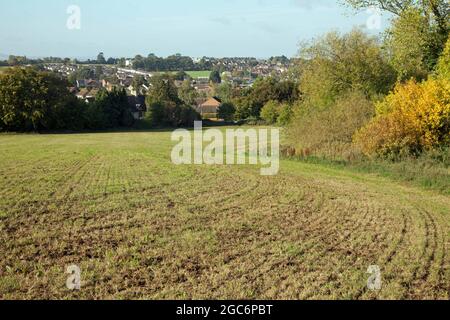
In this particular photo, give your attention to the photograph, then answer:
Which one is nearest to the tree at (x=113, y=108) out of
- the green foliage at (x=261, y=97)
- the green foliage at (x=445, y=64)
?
the green foliage at (x=261, y=97)

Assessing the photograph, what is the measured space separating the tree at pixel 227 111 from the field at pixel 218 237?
68.6 m

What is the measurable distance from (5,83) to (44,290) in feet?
185

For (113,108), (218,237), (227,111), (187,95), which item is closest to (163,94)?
(113,108)

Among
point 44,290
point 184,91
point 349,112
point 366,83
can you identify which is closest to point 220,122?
point 184,91

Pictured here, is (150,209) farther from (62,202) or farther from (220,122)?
(220,122)

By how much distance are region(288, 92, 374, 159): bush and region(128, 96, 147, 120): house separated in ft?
205

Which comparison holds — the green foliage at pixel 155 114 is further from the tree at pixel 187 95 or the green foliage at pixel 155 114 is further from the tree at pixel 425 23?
the tree at pixel 425 23

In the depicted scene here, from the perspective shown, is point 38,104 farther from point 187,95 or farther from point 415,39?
point 187,95

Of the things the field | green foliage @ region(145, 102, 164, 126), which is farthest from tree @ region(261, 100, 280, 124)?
the field

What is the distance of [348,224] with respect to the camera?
41.2 feet

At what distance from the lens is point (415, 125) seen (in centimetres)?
2456

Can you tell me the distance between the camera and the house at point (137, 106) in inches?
3589

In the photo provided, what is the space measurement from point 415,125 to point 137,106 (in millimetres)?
82951

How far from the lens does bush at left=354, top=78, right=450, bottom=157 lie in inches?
957
